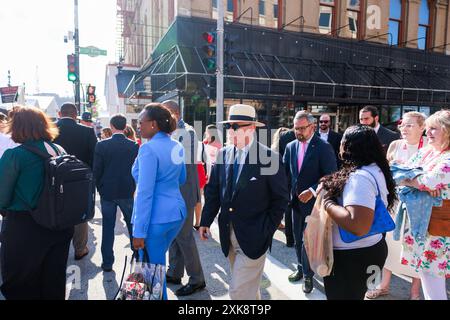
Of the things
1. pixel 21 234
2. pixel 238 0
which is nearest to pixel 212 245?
pixel 21 234

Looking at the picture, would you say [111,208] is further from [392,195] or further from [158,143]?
[392,195]

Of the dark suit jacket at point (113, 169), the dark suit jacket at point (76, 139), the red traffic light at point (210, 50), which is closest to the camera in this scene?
the dark suit jacket at point (113, 169)

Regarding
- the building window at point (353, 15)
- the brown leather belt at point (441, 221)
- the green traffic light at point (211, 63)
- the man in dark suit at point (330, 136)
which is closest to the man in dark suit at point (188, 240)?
the brown leather belt at point (441, 221)

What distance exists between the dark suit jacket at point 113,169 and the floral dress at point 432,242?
3.27m

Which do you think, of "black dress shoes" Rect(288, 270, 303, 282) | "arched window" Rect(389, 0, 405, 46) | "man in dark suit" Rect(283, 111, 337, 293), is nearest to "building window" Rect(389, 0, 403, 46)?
"arched window" Rect(389, 0, 405, 46)

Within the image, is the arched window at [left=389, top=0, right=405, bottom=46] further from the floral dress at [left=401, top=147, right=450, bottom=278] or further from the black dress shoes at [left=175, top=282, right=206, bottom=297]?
the black dress shoes at [left=175, top=282, right=206, bottom=297]

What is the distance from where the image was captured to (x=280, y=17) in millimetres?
14531

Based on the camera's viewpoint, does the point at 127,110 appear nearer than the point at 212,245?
No

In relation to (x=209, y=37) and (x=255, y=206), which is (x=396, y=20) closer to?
(x=209, y=37)

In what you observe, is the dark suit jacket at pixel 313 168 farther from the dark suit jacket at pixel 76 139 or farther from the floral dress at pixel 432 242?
the dark suit jacket at pixel 76 139

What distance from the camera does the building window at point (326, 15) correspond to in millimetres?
15302

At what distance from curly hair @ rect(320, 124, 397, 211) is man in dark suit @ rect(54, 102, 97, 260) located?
3760 millimetres

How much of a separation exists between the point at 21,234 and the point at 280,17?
1419 cm

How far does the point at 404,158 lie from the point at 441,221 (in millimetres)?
1610
